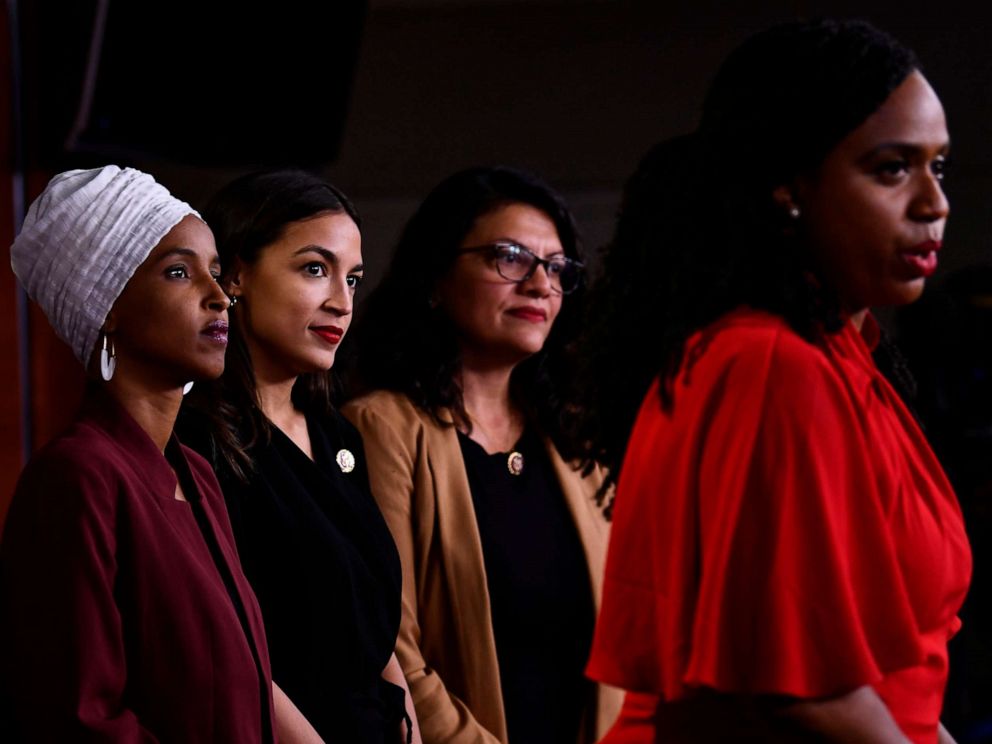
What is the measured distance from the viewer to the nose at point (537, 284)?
2430 mm

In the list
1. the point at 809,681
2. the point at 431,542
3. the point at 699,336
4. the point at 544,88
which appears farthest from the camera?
the point at 544,88

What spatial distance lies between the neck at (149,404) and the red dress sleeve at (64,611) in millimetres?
120

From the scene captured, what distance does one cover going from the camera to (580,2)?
500 cm

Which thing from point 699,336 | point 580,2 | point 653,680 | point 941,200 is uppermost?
point 580,2

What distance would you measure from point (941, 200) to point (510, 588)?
1229 millimetres

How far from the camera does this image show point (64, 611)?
1290 millimetres

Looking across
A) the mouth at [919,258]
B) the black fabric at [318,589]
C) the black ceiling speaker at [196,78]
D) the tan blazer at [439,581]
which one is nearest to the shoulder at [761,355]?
the mouth at [919,258]

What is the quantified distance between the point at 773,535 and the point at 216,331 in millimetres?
673

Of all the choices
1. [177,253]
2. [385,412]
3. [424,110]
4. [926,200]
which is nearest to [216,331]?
[177,253]

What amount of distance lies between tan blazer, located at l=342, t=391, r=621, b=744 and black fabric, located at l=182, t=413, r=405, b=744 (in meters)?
0.19

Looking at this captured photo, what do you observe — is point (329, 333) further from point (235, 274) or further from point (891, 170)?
point (891, 170)

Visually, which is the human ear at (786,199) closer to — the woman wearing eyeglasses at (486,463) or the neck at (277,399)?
the neck at (277,399)

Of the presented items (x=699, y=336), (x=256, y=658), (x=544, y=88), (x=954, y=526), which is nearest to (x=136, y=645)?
(x=256, y=658)

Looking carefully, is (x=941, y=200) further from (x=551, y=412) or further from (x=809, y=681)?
(x=551, y=412)
